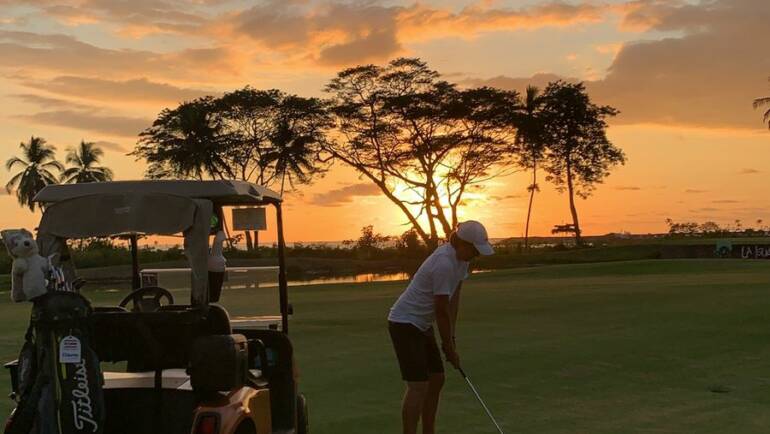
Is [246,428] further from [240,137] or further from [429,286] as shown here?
[240,137]

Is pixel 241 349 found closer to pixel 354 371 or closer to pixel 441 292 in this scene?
pixel 441 292

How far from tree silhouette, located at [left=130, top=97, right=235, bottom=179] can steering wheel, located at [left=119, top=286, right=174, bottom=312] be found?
57538 millimetres

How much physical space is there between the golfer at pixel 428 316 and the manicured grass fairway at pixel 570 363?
1.11 m

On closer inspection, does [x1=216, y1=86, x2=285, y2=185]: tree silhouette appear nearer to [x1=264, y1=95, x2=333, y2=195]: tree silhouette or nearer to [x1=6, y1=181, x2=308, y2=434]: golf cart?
[x1=264, y1=95, x2=333, y2=195]: tree silhouette

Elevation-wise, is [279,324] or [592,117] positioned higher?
[592,117]

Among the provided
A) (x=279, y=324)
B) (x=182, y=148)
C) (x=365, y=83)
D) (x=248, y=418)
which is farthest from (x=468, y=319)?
(x=182, y=148)

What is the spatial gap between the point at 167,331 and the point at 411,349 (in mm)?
2032

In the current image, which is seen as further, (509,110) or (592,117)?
(592,117)

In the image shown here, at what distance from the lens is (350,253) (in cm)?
6869

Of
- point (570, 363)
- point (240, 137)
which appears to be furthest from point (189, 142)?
point (570, 363)

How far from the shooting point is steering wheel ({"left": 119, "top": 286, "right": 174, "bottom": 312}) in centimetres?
667

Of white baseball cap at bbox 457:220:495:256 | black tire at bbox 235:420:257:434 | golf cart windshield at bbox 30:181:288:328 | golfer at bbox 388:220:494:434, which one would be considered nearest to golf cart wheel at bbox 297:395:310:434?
golfer at bbox 388:220:494:434

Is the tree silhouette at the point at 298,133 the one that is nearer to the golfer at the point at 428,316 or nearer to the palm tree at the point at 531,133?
the palm tree at the point at 531,133

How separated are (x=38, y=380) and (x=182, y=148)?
61.2 m
